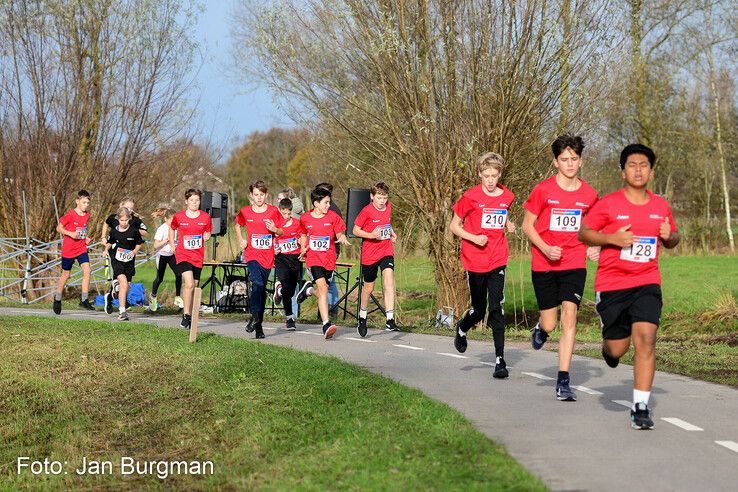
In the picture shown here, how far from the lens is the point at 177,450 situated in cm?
852

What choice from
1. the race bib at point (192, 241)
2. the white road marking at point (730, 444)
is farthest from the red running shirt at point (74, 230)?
the white road marking at point (730, 444)

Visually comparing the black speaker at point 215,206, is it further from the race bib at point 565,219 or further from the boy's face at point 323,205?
the race bib at point 565,219

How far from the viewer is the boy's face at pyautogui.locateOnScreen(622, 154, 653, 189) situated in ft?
26.3

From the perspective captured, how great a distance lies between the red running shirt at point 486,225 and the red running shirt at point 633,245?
2.60 m

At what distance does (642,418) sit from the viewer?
25.8ft

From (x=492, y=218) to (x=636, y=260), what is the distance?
2.92 m

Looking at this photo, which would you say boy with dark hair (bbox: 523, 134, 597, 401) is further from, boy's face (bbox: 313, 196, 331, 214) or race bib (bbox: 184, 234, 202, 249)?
race bib (bbox: 184, 234, 202, 249)

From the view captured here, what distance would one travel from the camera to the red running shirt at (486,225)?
10797 millimetres

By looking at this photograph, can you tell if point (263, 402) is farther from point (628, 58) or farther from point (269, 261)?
point (628, 58)

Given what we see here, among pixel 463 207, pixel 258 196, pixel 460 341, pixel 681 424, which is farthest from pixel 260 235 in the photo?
pixel 681 424

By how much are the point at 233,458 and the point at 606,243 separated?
3.08m

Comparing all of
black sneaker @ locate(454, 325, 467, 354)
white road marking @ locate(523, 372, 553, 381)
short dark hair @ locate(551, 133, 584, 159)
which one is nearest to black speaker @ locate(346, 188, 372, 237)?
black sneaker @ locate(454, 325, 467, 354)

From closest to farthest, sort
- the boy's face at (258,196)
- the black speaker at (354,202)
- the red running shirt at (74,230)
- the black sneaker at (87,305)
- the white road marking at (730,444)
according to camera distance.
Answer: the white road marking at (730,444), the boy's face at (258,196), the black speaker at (354,202), the red running shirt at (74,230), the black sneaker at (87,305)

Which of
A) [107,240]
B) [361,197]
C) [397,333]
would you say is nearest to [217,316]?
[107,240]
